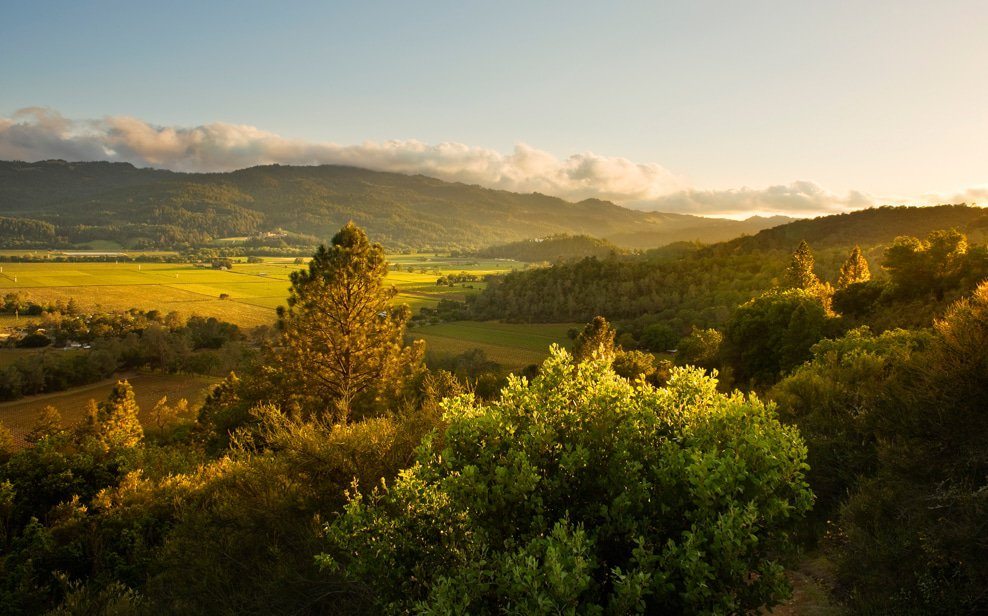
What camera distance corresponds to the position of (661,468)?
23.1ft

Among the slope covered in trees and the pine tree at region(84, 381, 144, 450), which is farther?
the pine tree at region(84, 381, 144, 450)

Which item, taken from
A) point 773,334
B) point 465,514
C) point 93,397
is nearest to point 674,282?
point 773,334

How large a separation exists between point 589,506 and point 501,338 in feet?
253

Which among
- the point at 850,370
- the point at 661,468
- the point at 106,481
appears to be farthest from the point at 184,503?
the point at 850,370

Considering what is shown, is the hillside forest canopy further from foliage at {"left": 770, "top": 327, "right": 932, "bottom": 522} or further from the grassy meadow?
the grassy meadow

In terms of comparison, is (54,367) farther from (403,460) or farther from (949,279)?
(949,279)

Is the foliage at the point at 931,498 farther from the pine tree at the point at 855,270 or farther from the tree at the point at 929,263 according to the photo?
the pine tree at the point at 855,270

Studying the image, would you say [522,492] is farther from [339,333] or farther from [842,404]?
[339,333]

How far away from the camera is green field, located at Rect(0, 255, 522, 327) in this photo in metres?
95.7

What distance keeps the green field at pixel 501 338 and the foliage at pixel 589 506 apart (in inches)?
2057

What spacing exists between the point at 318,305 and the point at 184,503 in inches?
487

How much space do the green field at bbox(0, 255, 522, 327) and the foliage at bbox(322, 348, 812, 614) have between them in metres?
82.3

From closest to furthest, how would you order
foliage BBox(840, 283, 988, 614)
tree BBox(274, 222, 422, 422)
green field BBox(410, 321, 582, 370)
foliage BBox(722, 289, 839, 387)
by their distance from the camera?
1. foliage BBox(840, 283, 988, 614)
2. tree BBox(274, 222, 422, 422)
3. foliage BBox(722, 289, 839, 387)
4. green field BBox(410, 321, 582, 370)

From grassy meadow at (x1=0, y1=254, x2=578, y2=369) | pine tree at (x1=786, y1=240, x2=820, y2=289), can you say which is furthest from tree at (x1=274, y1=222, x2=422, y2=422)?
pine tree at (x1=786, y1=240, x2=820, y2=289)
